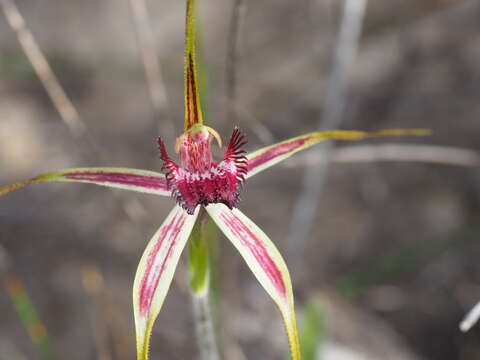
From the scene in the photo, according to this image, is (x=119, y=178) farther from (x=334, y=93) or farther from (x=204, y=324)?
(x=334, y=93)

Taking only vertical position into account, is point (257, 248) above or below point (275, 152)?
below

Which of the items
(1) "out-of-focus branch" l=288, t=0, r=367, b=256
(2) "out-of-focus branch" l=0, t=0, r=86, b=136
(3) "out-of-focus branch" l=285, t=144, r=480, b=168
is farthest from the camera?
(3) "out-of-focus branch" l=285, t=144, r=480, b=168

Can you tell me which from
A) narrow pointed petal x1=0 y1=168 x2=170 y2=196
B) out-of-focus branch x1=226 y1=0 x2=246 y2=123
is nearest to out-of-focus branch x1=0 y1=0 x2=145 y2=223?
out-of-focus branch x1=226 y1=0 x2=246 y2=123

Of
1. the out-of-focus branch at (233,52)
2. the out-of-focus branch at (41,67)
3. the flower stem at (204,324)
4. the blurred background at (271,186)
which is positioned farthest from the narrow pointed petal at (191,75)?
the out-of-focus branch at (41,67)

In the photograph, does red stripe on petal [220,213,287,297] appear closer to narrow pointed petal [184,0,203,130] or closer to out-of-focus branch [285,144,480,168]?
narrow pointed petal [184,0,203,130]

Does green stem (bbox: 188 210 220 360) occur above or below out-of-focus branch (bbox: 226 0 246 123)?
below

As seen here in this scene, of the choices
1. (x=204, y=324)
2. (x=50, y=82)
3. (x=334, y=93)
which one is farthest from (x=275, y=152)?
(x=50, y=82)

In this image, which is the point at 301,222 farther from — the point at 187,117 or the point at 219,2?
the point at 219,2

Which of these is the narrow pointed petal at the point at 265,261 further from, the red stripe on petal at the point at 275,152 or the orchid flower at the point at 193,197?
the red stripe on petal at the point at 275,152
